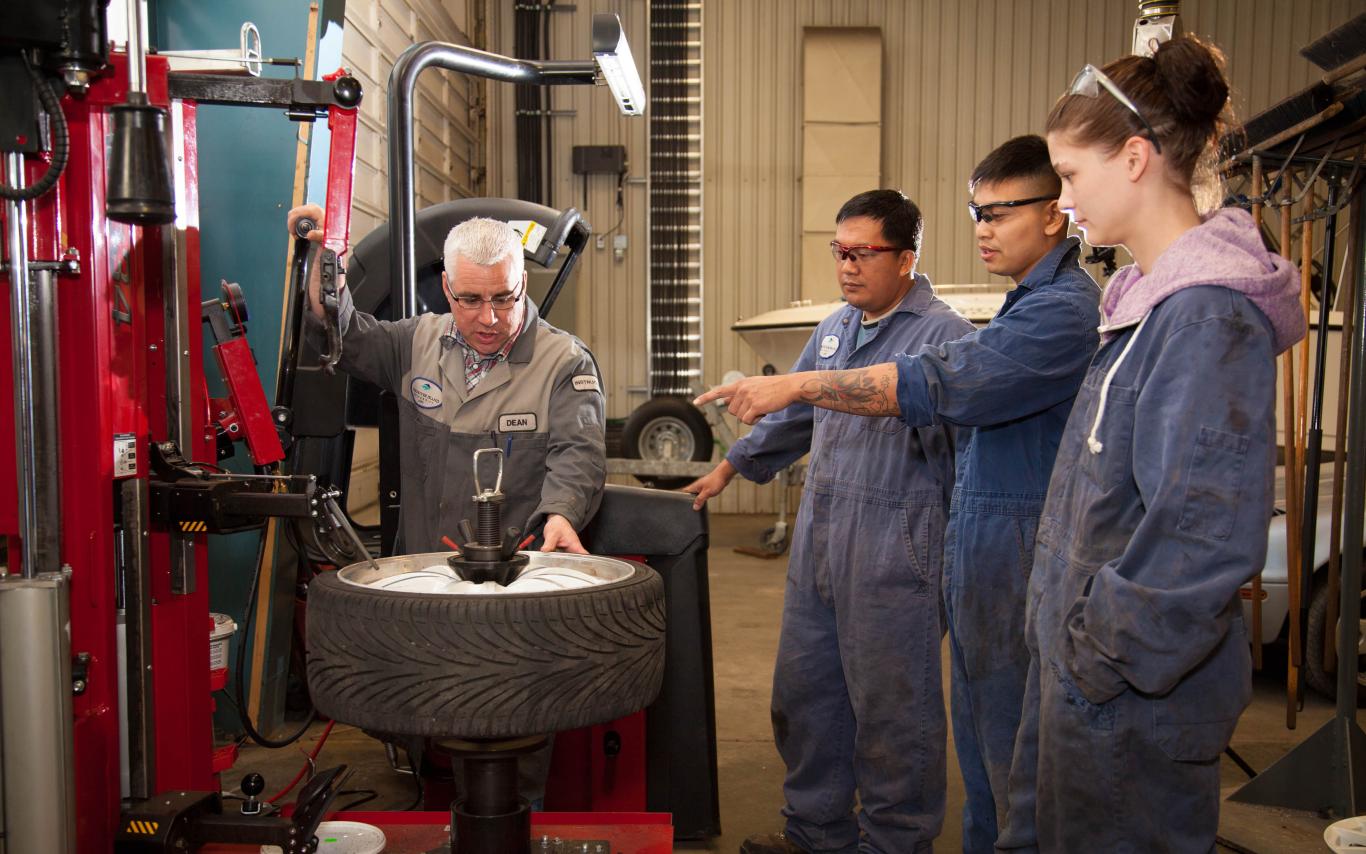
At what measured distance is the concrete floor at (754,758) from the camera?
275 cm

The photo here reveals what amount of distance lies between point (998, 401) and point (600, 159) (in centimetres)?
677

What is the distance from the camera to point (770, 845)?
7.98 feet

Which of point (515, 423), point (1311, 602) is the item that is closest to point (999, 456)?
point (515, 423)

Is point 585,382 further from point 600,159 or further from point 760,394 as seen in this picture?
point 600,159

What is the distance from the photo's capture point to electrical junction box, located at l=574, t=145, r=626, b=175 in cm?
816

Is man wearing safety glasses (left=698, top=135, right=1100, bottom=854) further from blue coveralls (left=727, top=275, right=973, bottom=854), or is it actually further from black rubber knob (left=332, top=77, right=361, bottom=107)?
black rubber knob (left=332, top=77, right=361, bottom=107)

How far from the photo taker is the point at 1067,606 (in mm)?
1387

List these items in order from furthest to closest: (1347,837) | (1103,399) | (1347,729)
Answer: (1347,729), (1347,837), (1103,399)

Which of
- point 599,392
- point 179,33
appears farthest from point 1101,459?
point 179,33

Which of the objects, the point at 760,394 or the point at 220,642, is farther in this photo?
the point at 220,642

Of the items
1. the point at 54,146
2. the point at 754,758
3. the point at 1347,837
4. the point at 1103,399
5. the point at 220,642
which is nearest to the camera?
the point at 1103,399

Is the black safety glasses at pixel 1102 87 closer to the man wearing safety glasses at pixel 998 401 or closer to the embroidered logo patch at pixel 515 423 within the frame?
the man wearing safety glasses at pixel 998 401

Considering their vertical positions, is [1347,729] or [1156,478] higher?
[1156,478]

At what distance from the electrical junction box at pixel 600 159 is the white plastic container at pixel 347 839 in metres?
6.92
